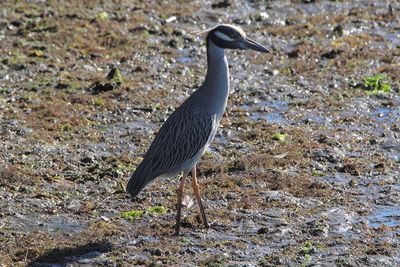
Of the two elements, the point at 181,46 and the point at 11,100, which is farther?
the point at 181,46

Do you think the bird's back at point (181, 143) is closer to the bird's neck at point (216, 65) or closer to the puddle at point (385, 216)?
the bird's neck at point (216, 65)

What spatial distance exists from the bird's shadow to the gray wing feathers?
33.8 inches

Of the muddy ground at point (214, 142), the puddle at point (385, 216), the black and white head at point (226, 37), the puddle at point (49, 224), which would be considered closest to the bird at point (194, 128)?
the black and white head at point (226, 37)

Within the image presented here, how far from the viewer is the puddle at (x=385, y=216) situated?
1020 cm

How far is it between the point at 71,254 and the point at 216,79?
2200 mm

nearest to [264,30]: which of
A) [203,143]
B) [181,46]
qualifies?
[181,46]

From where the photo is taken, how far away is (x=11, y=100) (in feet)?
44.9

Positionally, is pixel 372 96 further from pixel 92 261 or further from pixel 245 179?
pixel 92 261

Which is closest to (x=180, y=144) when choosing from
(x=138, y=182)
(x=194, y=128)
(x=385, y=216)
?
(x=194, y=128)

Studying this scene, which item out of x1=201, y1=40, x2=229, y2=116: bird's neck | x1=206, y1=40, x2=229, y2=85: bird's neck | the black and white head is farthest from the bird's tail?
the black and white head

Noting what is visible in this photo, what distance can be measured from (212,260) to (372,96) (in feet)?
18.6

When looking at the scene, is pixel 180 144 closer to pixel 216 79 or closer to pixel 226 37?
pixel 216 79

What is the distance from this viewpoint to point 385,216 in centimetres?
1039

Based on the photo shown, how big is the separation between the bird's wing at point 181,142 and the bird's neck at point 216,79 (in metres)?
0.16
